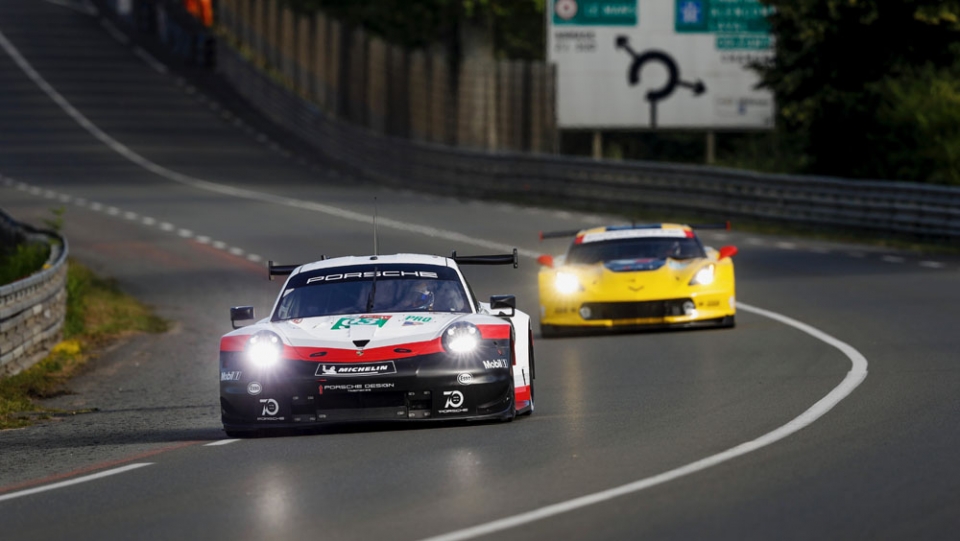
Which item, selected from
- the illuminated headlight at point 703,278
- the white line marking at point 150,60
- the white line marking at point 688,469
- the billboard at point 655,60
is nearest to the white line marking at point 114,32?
the white line marking at point 150,60

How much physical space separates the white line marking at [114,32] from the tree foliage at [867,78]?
4942 centimetres

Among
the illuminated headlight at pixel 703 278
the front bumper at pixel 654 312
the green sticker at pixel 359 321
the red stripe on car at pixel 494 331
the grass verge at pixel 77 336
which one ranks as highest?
the green sticker at pixel 359 321

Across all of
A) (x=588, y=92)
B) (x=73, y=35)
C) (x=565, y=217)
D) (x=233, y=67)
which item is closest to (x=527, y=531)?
(x=565, y=217)

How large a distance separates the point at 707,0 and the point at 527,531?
42879mm

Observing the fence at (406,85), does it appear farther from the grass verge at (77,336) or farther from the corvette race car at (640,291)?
the corvette race car at (640,291)

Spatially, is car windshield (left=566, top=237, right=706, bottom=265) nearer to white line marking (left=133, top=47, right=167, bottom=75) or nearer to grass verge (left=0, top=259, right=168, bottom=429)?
grass verge (left=0, top=259, right=168, bottom=429)

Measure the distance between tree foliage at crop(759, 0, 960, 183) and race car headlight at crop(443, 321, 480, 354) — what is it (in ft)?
87.6

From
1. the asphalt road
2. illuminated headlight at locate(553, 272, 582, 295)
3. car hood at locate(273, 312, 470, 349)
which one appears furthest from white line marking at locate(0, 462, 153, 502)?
illuminated headlight at locate(553, 272, 582, 295)

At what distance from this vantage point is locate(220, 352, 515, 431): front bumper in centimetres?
1235

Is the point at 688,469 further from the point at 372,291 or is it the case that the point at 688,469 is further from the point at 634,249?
the point at 634,249

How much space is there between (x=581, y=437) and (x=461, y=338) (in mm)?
1209

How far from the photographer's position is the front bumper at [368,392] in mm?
12352

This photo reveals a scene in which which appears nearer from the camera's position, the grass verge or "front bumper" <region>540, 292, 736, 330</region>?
the grass verge

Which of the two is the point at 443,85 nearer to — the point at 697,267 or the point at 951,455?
the point at 697,267
